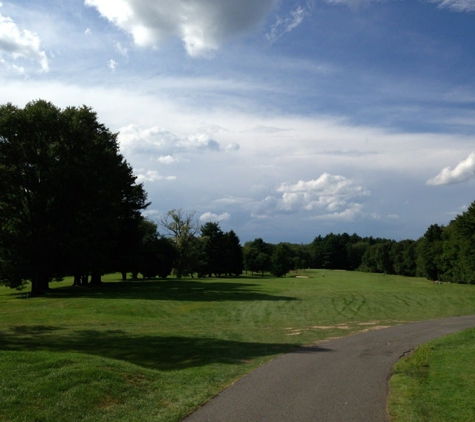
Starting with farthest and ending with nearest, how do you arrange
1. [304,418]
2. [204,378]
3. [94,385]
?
[204,378], [94,385], [304,418]

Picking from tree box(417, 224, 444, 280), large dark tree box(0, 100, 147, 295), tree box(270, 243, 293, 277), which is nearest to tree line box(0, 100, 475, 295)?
Answer: large dark tree box(0, 100, 147, 295)

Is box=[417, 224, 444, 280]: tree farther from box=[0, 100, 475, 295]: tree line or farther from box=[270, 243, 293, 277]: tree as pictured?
box=[0, 100, 475, 295]: tree line

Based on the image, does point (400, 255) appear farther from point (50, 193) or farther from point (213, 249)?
point (50, 193)

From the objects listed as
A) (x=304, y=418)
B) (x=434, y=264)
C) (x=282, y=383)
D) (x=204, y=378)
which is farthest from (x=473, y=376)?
(x=434, y=264)

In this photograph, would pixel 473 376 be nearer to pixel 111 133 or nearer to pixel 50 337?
pixel 50 337

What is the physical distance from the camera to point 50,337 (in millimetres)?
21016

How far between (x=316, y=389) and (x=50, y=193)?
3880 cm

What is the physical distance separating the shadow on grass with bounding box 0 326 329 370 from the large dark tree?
22.1 meters

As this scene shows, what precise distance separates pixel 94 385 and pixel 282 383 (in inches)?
172

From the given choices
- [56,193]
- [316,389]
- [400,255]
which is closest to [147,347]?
[316,389]

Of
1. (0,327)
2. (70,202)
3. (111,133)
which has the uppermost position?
(111,133)

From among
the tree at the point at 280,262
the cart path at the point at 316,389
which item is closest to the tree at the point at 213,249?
the tree at the point at 280,262

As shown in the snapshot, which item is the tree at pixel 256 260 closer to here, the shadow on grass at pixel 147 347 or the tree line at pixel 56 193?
the tree line at pixel 56 193

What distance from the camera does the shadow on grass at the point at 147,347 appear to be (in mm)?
15695
